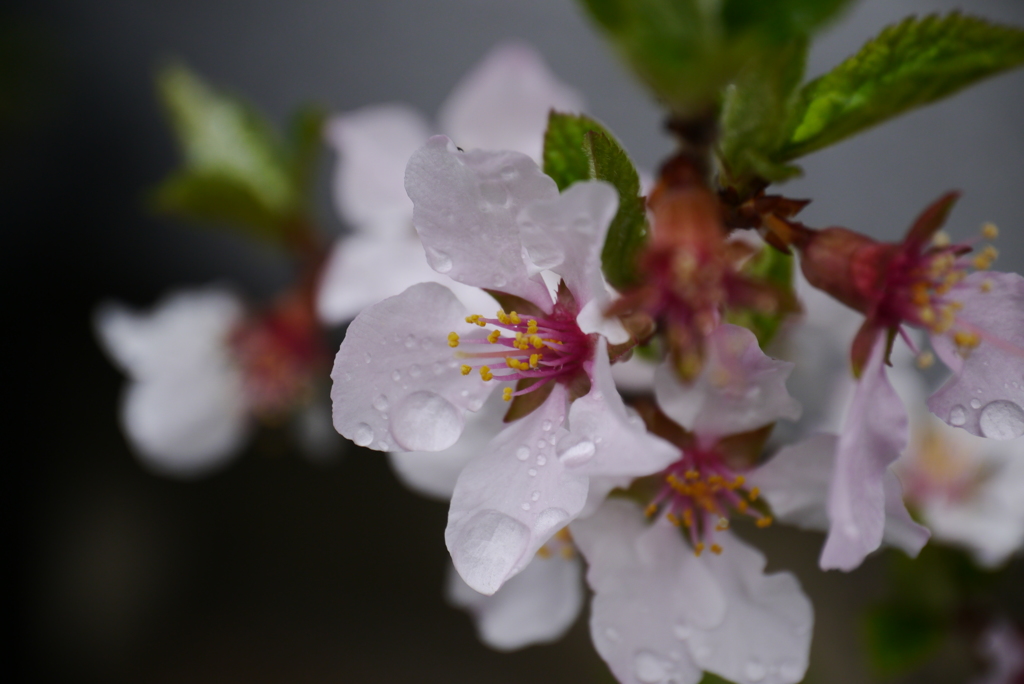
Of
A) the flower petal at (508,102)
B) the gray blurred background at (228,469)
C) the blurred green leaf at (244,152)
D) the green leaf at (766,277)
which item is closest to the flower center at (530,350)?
the green leaf at (766,277)

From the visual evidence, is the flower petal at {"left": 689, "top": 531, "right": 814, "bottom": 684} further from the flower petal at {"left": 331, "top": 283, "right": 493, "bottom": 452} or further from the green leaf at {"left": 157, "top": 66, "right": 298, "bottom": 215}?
the green leaf at {"left": 157, "top": 66, "right": 298, "bottom": 215}

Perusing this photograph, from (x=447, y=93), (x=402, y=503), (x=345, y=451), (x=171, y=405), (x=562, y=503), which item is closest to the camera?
(x=562, y=503)

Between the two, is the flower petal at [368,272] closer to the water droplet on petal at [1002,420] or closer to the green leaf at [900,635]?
the water droplet on petal at [1002,420]

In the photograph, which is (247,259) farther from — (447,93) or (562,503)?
(562,503)

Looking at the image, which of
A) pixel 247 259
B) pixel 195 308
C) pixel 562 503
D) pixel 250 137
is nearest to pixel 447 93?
pixel 247 259

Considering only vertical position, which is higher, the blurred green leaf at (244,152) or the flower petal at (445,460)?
the blurred green leaf at (244,152)

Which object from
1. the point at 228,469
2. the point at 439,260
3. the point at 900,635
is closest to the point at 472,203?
the point at 439,260

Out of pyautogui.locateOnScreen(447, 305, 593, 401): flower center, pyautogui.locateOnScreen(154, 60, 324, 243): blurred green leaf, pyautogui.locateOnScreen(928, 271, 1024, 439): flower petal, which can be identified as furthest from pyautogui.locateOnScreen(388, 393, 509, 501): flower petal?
pyautogui.locateOnScreen(154, 60, 324, 243): blurred green leaf
